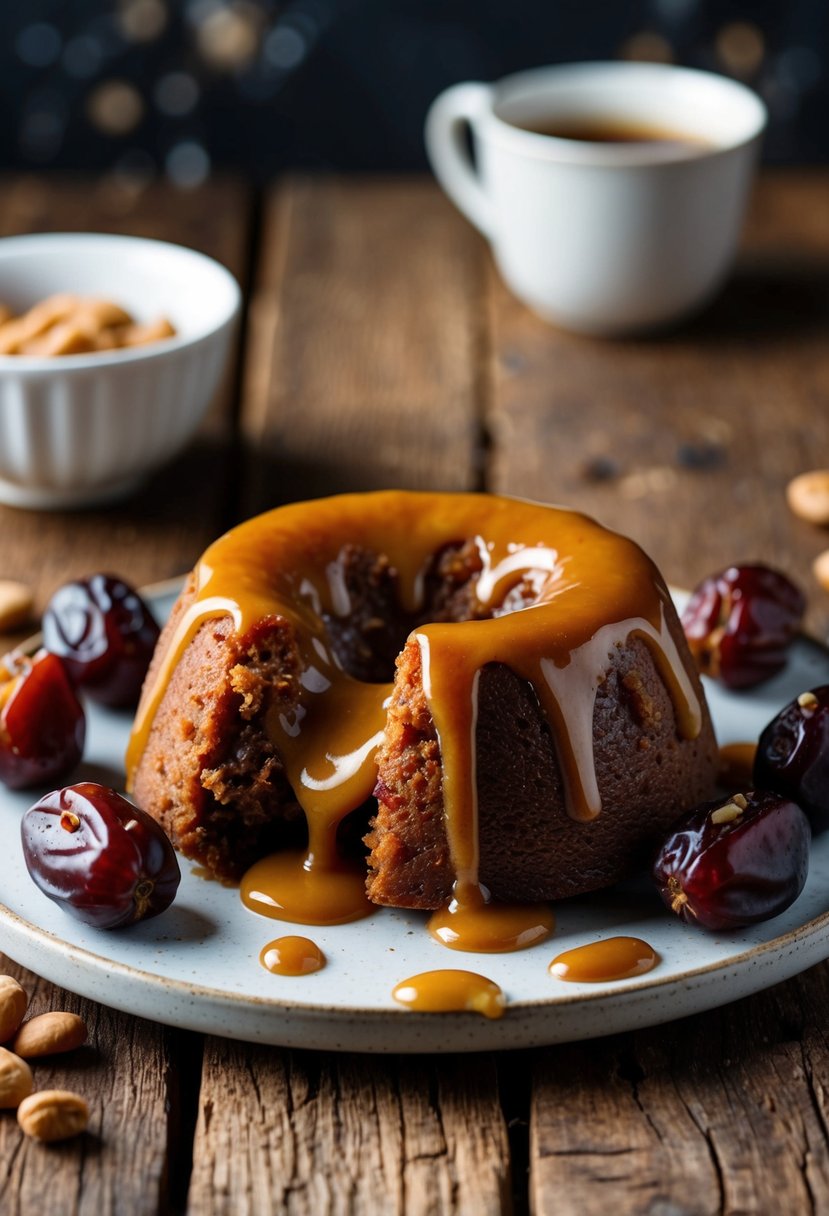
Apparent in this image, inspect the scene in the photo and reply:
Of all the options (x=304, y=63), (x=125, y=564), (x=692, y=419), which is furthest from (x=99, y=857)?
(x=304, y=63)

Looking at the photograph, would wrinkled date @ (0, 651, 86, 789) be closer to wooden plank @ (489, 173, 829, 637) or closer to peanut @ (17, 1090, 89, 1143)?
peanut @ (17, 1090, 89, 1143)

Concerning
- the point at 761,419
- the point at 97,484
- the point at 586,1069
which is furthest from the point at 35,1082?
the point at 761,419

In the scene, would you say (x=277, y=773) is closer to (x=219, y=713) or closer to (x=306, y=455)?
(x=219, y=713)

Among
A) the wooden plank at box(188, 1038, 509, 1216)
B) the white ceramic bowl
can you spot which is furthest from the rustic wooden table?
the white ceramic bowl

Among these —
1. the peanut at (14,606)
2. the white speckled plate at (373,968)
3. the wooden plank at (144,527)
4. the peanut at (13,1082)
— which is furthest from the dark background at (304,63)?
the peanut at (13,1082)

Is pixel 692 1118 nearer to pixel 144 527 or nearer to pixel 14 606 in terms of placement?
pixel 14 606
